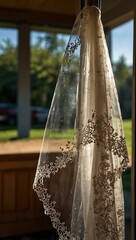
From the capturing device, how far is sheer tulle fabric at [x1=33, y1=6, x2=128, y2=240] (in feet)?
4.14

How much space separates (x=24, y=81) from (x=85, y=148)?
6.87 feet

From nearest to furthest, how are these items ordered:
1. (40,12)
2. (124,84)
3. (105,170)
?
(105,170), (124,84), (40,12)

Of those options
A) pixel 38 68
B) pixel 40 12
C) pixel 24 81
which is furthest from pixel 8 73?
pixel 40 12

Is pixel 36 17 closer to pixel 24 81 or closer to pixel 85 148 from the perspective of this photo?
pixel 24 81

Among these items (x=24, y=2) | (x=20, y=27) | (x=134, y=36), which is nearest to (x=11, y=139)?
(x=20, y=27)

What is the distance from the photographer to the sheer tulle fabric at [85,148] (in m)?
1.26

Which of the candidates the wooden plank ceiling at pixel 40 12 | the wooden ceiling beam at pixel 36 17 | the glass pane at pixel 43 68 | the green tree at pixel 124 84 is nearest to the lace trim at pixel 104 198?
the green tree at pixel 124 84

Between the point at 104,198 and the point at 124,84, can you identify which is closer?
the point at 104,198

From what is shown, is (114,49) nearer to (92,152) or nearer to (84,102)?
(84,102)

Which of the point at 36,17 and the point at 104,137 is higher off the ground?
the point at 36,17

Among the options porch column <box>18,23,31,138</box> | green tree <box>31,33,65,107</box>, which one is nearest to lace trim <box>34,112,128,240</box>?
porch column <box>18,23,31,138</box>

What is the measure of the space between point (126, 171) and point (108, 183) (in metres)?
0.09

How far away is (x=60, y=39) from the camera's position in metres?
3.66

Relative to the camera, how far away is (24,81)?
128 inches
